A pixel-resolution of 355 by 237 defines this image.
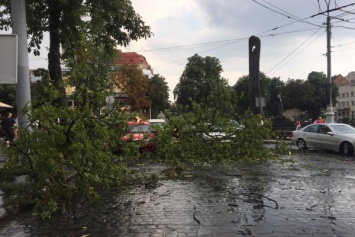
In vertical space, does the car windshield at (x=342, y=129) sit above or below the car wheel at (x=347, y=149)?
above

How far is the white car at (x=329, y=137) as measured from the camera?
17.3 metres

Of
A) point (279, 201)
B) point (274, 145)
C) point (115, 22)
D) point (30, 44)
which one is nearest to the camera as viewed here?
point (279, 201)

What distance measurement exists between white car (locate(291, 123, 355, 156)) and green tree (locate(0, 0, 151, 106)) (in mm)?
9449

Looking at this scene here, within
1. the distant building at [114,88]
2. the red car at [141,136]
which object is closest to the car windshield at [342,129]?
the distant building at [114,88]

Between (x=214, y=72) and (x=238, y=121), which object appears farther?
(x=214, y=72)

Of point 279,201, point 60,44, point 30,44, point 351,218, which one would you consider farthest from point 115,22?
point 351,218

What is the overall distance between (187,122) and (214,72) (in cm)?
6196

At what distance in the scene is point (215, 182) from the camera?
9.50m

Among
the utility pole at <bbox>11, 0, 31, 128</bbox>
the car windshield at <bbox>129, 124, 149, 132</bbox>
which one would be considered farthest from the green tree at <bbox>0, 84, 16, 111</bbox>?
the car windshield at <bbox>129, 124, 149, 132</bbox>

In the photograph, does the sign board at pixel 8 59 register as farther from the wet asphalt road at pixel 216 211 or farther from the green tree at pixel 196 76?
the green tree at pixel 196 76

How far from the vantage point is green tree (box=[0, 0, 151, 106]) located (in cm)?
1266

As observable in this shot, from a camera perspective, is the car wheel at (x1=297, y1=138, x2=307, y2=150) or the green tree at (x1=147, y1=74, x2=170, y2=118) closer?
the car wheel at (x1=297, y1=138, x2=307, y2=150)

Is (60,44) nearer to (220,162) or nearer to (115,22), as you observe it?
(115,22)

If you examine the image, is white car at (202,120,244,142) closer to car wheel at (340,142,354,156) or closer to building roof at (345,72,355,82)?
car wheel at (340,142,354,156)
